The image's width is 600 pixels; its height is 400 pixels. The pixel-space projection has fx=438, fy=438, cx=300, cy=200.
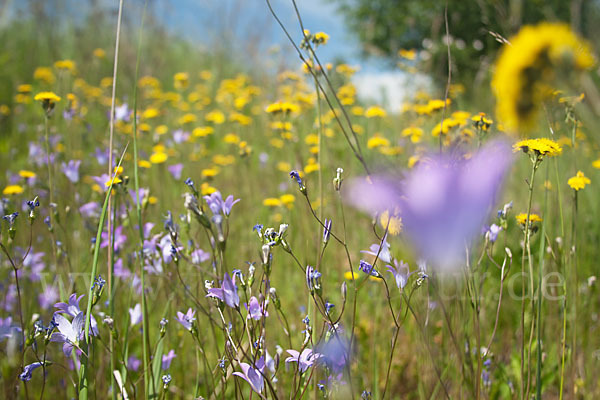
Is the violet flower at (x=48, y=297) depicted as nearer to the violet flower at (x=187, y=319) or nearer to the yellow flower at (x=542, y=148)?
the violet flower at (x=187, y=319)

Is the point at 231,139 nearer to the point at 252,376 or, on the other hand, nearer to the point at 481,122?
the point at 481,122

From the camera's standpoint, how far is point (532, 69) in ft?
1.23

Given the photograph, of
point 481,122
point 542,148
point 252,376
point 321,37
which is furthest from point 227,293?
point 321,37

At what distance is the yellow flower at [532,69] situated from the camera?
36 centimetres

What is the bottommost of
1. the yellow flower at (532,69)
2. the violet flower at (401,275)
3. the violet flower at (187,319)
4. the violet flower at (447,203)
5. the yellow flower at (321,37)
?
the violet flower at (447,203)

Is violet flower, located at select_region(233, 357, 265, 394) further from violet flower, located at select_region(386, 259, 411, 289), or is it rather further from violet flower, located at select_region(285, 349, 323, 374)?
violet flower, located at select_region(386, 259, 411, 289)

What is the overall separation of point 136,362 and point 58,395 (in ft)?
0.95

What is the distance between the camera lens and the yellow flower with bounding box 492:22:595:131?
1.19 ft

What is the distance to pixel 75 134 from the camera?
4.16m

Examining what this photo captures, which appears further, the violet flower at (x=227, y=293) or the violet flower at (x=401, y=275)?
the violet flower at (x=401, y=275)

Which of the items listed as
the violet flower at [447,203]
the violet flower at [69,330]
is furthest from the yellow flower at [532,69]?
the violet flower at [69,330]

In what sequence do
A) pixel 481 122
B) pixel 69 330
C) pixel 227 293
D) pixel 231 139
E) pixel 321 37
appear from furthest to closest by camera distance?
pixel 231 139 < pixel 321 37 < pixel 481 122 < pixel 69 330 < pixel 227 293

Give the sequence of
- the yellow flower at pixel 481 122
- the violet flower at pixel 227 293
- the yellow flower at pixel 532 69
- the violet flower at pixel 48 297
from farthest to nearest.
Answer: the violet flower at pixel 48 297
the yellow flower at pixel 481 122
the violet flower at pixel 227 293
the yellow flower at pixel 532 69

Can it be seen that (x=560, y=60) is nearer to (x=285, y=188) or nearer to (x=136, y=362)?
(x=136, y=362)
